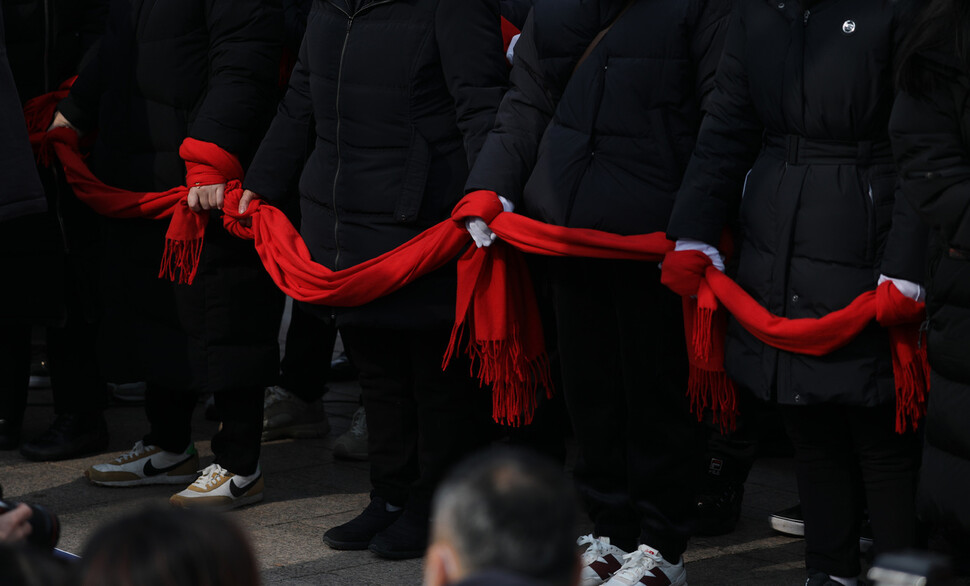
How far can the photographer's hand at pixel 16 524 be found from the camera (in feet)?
7.52

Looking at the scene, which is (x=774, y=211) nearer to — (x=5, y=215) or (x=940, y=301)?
(x=940, y=301)

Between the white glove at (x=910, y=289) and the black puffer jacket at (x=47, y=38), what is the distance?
3.58 meters

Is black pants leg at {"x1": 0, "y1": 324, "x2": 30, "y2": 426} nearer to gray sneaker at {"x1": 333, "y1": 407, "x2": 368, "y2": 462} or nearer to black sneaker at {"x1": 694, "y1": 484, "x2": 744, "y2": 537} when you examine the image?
gray sneaker at {"x1": 333, "y1": 407, "x2": 368, "y2": 462}

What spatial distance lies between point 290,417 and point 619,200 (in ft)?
A: 8.49

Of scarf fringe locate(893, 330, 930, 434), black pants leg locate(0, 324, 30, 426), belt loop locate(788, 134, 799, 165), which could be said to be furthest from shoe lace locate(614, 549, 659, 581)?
black pants leg locate(0, 324, 30, 426)

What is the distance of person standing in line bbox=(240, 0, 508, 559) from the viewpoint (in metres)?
4.16

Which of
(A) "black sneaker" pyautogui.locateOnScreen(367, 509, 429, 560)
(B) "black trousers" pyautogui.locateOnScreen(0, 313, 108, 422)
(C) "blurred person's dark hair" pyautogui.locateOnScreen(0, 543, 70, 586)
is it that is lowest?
(A) "black sneaker" pyautogui.locateOnScreen(367, 509, 429, 560)

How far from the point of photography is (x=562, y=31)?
3898 mm

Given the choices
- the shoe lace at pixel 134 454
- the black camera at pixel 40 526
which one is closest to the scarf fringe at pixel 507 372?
the shoe lace at pixel 134 454

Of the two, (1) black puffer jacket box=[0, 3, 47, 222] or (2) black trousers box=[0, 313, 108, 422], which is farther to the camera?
(2) black trousers box=[0, 313, 108, 422]

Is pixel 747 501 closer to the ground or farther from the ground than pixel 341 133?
closer to the ground

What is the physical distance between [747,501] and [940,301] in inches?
75.7

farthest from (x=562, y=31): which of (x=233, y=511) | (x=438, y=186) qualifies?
(x=233, y=511)

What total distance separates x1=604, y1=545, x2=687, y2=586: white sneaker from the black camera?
1900mm
